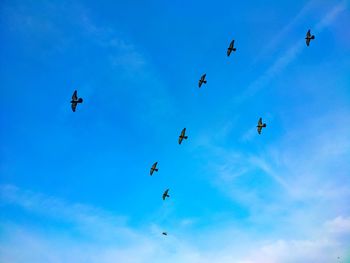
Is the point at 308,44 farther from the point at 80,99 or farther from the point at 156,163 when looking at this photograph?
the point at 80,99

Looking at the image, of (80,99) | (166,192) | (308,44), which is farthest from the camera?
(166,192)

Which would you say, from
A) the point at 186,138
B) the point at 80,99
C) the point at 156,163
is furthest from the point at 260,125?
the point at 80,99

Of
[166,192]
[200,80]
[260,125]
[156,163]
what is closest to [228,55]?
[200,80]

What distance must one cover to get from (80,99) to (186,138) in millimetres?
21060

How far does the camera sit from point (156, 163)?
224 feet

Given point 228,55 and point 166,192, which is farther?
point 166,192

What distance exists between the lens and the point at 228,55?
66.1 m

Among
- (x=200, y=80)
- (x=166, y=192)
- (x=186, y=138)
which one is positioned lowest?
(x=166, y=192)

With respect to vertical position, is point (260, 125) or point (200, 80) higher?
point (200, 80)

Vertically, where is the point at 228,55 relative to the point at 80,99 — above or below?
above

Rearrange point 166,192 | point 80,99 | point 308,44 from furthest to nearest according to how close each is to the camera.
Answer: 1. point 166,192
2. point 308,44
3. point 80,99

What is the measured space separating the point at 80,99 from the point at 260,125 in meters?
33.2

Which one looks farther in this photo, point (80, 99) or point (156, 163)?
point (156, 163)

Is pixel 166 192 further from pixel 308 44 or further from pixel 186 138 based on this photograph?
pixel 308 44
